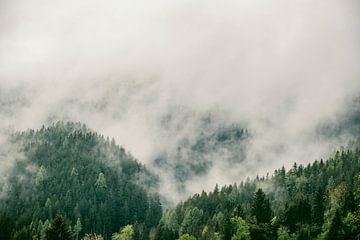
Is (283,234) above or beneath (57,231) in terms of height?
above

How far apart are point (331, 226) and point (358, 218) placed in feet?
236

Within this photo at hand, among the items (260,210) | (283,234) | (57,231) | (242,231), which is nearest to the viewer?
(57,231)

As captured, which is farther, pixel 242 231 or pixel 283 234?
pixel 283 234

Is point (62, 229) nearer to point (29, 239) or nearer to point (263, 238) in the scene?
point (263, 238)

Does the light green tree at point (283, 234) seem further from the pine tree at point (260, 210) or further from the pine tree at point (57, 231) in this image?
the pine tree at point (57, 231)

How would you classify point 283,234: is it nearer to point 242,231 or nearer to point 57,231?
point 242,231

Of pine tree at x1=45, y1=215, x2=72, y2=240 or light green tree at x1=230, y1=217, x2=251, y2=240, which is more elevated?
light green tree at x1=230, y1=217, x2=251, y2=240

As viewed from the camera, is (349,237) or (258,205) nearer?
(349,237)

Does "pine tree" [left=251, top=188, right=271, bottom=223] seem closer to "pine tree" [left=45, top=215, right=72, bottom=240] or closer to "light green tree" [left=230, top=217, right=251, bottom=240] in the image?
"light green tree" [left=230, top=217, right=251, bottom=240]

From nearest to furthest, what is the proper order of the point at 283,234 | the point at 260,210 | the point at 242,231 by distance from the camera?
the point at 242,231 < the point at 260,210 < the point at 283,234

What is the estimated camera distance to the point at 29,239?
7023 inches

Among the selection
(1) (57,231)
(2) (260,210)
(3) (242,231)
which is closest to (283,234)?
(2) (260,210)

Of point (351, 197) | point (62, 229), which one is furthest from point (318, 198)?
point (62, 229)

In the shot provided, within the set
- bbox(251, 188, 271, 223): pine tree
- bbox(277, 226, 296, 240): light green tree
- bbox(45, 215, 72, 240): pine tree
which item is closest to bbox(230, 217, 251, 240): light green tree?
bbox(251, 188, 271, 223): pine tree
